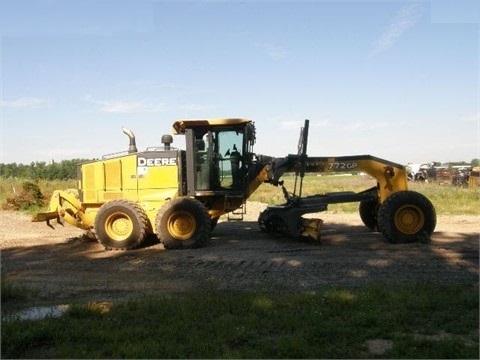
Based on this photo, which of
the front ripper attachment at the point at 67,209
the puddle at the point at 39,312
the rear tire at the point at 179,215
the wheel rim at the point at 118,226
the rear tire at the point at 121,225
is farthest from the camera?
the front ripper attachment at the point at 67,209

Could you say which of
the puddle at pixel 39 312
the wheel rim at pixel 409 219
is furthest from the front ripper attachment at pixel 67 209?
the wheel rim at pixel 409 219

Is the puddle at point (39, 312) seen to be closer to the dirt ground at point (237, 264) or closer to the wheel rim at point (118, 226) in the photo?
the dirt ground at point (237, 264)

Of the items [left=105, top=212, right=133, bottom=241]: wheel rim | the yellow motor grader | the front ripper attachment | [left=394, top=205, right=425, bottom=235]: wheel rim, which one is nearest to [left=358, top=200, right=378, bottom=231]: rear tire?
the yellow motor grader

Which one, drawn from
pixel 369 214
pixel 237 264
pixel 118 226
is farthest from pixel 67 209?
pixel 369 214

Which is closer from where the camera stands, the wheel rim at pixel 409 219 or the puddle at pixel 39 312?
the puddle at pixel 39 312

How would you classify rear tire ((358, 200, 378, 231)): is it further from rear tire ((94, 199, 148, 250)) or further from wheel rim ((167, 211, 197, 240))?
rear tire ((94, 199, 148, 250))

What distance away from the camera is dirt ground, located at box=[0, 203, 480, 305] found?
26.9 feet

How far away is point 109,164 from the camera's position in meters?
13.2

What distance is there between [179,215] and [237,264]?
2.66 m

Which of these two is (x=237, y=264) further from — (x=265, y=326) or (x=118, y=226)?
(x=265, y=326)

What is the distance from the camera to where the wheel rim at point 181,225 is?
473 inches

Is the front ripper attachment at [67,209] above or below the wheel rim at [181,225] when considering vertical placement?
above

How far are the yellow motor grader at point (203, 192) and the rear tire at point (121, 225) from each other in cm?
2

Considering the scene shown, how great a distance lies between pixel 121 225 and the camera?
489 inches
